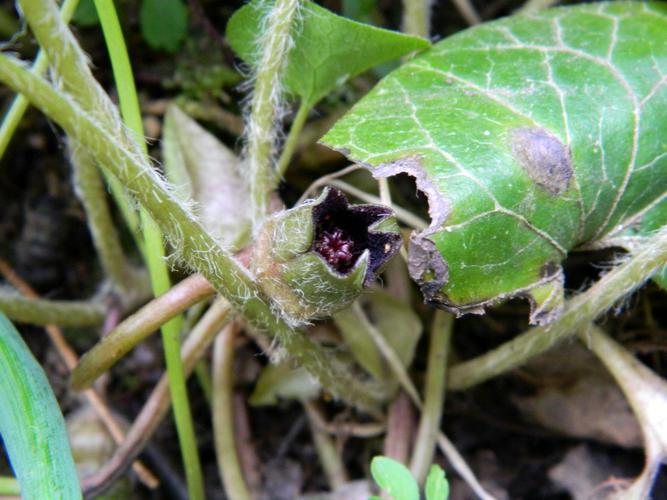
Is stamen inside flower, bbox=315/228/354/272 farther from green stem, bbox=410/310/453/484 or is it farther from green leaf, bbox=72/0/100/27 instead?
green leaf, bbox=72/0/100/27

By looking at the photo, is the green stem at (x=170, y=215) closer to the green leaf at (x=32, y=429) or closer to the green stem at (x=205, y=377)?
the green leaf at (x=32, y=429)

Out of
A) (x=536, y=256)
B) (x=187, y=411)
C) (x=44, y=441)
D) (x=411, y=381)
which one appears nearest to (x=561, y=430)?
(x=411, y=381)

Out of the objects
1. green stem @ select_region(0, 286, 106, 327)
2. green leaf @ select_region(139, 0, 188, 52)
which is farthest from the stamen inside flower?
green leaf @ select_region(139, 0, 188, 52)

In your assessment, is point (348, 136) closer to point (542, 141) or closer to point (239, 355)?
point (542, 141)

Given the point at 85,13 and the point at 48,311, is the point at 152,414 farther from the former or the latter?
the point at 85,13

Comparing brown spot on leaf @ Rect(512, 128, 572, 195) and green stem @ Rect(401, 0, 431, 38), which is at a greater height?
green stem @ Rect(401, 0, 431, 38)

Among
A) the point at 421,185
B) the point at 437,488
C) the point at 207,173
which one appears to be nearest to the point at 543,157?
the point at 421,185
